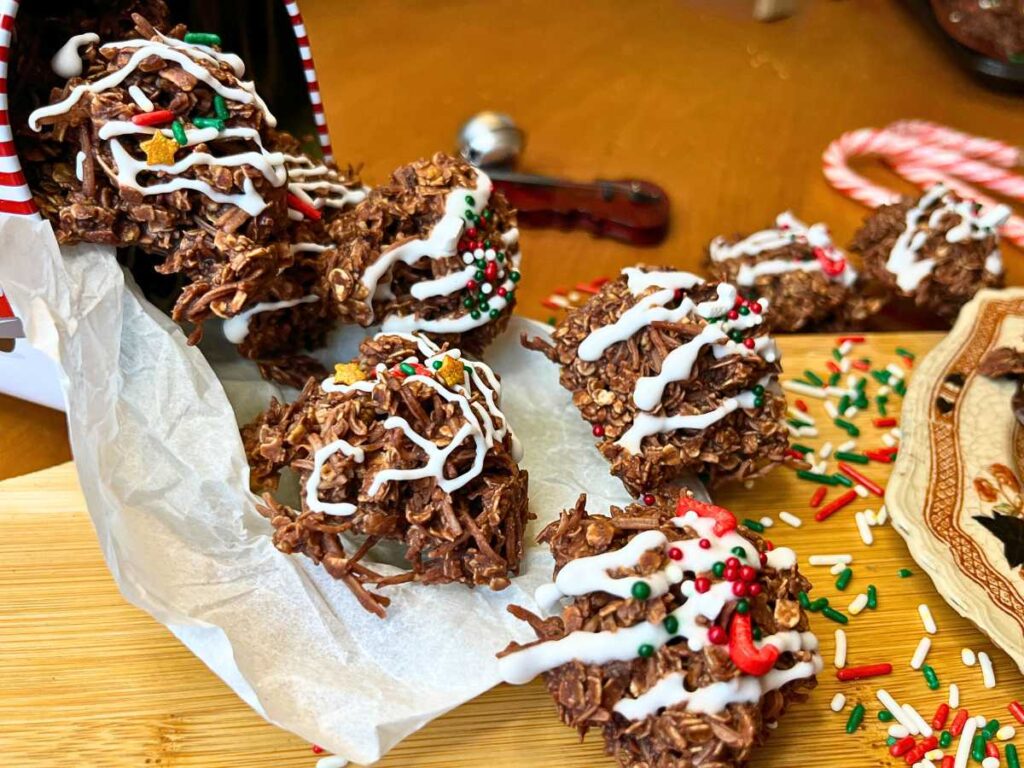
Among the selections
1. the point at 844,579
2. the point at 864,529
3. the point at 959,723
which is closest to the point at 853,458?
the point at 864,529

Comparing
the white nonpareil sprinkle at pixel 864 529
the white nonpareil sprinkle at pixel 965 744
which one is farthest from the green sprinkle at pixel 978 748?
the white nonpareil sprinkle at pixel 864 529

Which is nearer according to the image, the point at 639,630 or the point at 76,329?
the point at 639,630

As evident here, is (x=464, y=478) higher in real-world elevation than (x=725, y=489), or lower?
higher

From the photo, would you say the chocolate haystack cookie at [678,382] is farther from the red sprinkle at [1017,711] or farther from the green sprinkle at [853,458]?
the red sprinkle at [1017,711]

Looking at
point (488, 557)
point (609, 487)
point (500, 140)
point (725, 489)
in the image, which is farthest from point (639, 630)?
point (500, 140)

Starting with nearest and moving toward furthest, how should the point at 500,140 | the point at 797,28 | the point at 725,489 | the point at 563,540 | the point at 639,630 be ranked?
the point at 639,630
the point at 563,540
the point at 725,489
the point at 500,140
the point at 797,28

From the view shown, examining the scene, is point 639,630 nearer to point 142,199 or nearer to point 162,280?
point 142,199

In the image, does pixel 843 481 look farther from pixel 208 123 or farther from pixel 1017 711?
pixel 208 123
